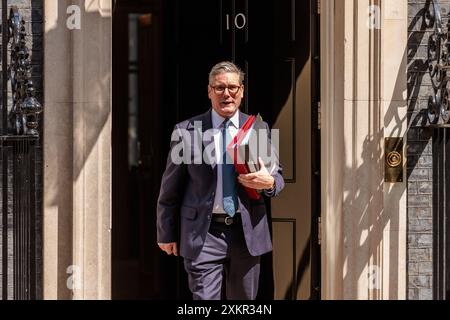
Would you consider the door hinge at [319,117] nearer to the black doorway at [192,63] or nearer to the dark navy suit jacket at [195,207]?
the black doorway at [192,63]

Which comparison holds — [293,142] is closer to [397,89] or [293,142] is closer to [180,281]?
[397,89]

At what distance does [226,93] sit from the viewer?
5.50m

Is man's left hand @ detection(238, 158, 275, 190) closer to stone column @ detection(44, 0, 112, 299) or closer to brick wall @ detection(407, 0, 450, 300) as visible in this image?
stone column @ detection(44, 0, 112, 299)

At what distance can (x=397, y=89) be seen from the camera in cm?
625

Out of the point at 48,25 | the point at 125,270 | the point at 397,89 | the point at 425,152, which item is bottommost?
the point at 125,270

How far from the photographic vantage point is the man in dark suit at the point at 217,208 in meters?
5.50

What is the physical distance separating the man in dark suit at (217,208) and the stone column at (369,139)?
2.60 ft

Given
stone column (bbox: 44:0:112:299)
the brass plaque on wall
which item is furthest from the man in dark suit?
the brass plaque on wall

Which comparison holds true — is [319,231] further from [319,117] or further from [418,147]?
[418,147]

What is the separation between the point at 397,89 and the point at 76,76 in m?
2.11

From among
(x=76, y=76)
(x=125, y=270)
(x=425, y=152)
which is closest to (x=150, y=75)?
(x=125, y=270)

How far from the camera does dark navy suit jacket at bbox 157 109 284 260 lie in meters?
5.52

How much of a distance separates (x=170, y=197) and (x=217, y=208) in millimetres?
292

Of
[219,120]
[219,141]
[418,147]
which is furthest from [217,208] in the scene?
[418,147]
